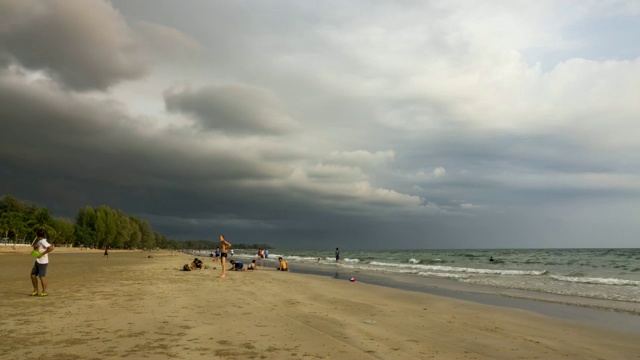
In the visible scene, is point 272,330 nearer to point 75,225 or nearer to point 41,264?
point 41,264

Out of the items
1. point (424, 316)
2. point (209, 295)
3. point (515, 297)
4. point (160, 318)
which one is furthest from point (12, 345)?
point (515, 297)

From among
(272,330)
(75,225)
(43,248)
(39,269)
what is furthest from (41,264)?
(75,225)

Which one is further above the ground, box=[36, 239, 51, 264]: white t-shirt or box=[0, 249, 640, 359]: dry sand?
box=[36, 239, 51, 264]: white t-shirt

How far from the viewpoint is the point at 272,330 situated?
9789mm

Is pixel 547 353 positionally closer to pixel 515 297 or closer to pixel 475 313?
pixel 475 313

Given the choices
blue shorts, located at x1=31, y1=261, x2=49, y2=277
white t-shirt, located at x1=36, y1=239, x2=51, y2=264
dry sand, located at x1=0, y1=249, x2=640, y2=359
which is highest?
white t-shirt, located at x1=36, y1=239, x2=51, y2=264

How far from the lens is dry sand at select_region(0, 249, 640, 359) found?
7.90m

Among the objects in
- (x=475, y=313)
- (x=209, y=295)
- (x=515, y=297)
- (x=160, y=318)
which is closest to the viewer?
(x=160, y=318)

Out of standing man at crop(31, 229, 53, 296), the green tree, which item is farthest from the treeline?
standing man at crop(31, 229, 53, 296)

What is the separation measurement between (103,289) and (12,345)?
976 centimetres

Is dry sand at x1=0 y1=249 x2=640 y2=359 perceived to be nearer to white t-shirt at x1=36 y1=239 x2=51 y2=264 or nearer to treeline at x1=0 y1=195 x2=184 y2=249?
white t-shirt at x1=36 y1=239 x2=51 y2=264

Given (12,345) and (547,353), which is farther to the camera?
(547,353)

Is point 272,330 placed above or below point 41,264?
below

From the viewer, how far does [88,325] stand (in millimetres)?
9758
